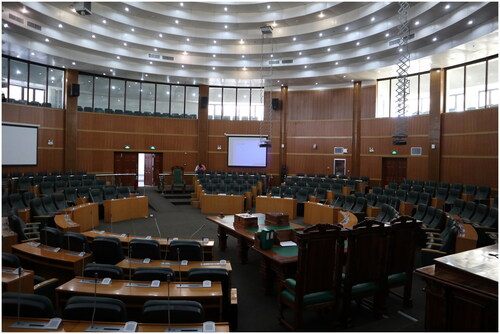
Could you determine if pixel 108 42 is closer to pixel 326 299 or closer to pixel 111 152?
pixel 111 152

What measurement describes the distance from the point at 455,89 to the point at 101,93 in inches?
641

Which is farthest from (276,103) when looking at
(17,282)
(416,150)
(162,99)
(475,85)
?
(17,282)

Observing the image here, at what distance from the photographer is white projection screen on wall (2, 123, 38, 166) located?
13.2 metres

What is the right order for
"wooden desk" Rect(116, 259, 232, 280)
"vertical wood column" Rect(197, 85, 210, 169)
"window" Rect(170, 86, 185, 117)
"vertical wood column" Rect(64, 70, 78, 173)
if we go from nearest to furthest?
1. "wooden desk" Rect(116, 259, 232, 280)
2. "vertical wood column" Rect(64, 70, 78, 173)
3. "vertical wood column" Rect(197, 85, 210, 169)
4. "window" Rect(170, 86, 185, 117)

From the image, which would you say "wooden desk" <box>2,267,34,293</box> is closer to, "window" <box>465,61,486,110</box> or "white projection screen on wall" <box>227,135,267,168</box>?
"window" <box>465,61,486,110</box>

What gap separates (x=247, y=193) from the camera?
1227cm

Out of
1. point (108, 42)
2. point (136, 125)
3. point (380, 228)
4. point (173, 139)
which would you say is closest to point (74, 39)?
point (108, 42)

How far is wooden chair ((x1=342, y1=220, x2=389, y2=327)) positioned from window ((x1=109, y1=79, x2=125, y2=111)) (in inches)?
640

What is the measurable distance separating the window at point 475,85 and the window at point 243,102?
10.7 m

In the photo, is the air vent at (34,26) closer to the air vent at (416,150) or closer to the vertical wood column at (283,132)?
the vertical wood column at (283,132)

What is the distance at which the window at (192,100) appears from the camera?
19062mm

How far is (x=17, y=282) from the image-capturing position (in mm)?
3250

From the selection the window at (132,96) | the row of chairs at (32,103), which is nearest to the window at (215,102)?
the window at (132,96)

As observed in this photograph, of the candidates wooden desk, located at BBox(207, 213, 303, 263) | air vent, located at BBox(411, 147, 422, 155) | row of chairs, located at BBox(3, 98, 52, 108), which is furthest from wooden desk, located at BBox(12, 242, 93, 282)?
air vent, located at BBox(411, 147, 422, 155)
